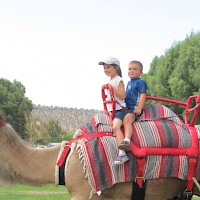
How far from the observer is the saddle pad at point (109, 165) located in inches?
204

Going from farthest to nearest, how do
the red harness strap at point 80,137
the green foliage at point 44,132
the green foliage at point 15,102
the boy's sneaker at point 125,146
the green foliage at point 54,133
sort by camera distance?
the green foliage at point 15,102
the green foliage at point 54,133
the green foliage at point 44,132
the red harness strap at point 80,137
the boy's sneaker at point 125,146

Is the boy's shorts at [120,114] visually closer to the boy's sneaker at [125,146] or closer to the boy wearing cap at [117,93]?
the boy wearing cap at [117,93]

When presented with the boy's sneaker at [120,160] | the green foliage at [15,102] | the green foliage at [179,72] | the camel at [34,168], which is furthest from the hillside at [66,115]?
the boy's sneaker at [120,160]

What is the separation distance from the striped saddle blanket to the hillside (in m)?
52.0

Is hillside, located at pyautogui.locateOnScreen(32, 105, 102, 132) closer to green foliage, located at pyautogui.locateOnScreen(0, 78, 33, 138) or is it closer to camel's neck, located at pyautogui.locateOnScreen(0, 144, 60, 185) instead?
green foliage, located at pyautogui.locateOnScreen(0, 78, 33, 138)

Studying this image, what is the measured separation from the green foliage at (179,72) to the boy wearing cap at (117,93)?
26919 millimetres

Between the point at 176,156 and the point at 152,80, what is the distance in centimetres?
3668

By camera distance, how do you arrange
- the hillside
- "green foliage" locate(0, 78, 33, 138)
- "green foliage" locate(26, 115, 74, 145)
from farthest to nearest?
the hillside, "green foliage" locate(0, 78, 33, 138), "green foliage" locate(26, 115, 74, 145)

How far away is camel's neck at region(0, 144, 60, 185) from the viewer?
5488 mm

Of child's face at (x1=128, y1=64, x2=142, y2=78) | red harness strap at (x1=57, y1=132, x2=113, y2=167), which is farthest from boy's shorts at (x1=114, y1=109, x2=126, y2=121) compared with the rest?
child's face at (x1=128, y1=64, x2=142, y2=78)

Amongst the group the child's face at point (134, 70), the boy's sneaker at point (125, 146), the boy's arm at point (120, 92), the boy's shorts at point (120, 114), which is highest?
the child's face at point (134, 70)

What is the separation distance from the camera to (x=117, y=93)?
525 cm

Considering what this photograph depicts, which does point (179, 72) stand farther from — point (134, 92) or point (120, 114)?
point (120, 114)

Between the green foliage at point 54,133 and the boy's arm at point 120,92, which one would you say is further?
the green foliage at point 54,133
